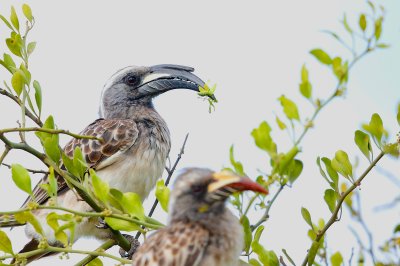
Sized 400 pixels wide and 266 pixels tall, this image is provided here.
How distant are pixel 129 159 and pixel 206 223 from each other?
282cm

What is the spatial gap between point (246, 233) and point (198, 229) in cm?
19

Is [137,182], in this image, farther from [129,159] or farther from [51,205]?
[51,205]

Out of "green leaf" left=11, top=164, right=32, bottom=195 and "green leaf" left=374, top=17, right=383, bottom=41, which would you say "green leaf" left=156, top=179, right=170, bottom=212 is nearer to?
"green leaf" left=11, top=164, right=32, bottom=195

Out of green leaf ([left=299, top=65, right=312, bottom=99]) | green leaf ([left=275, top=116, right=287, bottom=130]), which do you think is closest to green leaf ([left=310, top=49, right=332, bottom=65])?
green leaf ([left=299, top=65, right=312, bottom=99])

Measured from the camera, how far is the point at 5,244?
11.5 ft

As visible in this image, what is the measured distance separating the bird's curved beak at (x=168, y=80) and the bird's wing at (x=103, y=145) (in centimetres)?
50

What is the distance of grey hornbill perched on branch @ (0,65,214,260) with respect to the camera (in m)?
5.91

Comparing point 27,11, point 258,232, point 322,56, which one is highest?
point 27,11

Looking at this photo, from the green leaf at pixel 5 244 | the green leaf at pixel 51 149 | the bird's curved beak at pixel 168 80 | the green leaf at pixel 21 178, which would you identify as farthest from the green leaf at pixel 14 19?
the bird's curved beak at pixel 168 80

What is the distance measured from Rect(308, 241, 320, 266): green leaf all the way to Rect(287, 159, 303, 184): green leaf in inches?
15.6

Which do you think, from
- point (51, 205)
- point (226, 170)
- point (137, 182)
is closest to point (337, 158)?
point (226, 170)

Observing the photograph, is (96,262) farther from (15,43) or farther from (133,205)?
(15,43)

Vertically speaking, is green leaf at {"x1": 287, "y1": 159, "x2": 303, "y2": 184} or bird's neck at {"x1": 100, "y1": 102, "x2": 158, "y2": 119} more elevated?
bird's neck at {"x1": 100, "y1": 102, "x2": 158, "y2": 119}

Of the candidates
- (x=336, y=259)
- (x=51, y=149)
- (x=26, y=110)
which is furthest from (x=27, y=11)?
(x=336, y=259)
